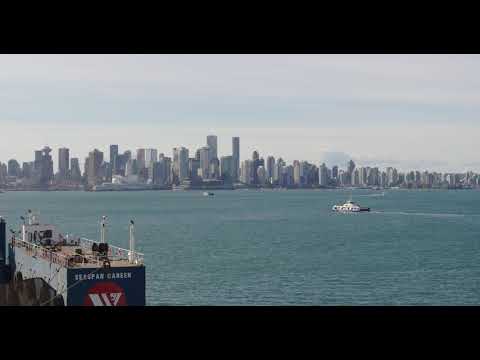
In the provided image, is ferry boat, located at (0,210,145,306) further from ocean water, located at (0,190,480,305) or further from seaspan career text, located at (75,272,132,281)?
ocean water, located at (0,190,480,305)

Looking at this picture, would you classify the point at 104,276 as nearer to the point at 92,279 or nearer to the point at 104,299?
the point at 92,279

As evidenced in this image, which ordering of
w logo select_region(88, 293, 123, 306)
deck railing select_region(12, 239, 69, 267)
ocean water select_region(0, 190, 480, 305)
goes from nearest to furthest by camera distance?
w logo select_region(88, 293, 123, 306) < deck railing select_region(12, 239, 69, 267) < ocean water select_region(0, 190, 480, 305)

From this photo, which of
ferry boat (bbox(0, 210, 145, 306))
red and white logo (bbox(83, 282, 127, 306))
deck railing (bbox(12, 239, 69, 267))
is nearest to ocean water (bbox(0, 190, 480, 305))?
deck railing (bbox(12, 239, 69, 267))

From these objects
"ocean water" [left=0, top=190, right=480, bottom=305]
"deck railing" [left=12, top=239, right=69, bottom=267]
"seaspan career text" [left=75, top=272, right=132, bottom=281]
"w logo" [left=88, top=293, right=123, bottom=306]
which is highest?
"deck railing" [left=12, top=239, right=69, bottom=267]

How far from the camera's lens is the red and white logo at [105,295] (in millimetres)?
13758

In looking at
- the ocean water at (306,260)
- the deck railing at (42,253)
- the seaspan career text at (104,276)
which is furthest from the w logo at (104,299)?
the ocean water at (306,260)

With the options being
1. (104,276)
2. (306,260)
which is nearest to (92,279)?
(104,276)

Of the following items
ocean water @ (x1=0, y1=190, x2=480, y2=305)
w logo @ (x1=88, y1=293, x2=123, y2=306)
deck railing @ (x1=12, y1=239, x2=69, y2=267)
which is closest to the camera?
w logo @ (x1=88, y1=293, x2=123, y2=306)

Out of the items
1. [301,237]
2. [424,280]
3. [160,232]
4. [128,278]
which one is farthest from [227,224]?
[128,278]

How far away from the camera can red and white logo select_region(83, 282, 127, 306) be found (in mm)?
13758

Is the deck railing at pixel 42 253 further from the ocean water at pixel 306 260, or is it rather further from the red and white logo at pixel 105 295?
the ocean water at pixel 306 260
